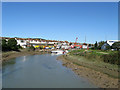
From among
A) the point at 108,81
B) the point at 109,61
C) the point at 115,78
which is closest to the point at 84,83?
the point at 108,81

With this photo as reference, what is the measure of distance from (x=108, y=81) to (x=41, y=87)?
5.79m

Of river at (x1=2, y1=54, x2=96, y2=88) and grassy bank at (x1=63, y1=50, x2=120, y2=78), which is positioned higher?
grassy bank at (x1=63, y1=50, x2=120, y2=78)

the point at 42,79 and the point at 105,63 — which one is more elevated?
the point at 105,63

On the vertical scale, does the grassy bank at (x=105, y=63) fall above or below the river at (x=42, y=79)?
above

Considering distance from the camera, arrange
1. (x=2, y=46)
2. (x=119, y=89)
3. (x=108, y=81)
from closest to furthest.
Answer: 1. (x=119, y=89)
2. (x=108, y=81)
3. (x=2, y=46)

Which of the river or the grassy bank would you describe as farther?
the grassy bank

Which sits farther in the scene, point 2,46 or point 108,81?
point 2,46

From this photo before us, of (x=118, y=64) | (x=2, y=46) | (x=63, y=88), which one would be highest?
(x=2, y=46)

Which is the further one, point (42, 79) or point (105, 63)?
point (105, 63)

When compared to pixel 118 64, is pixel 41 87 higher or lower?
lower

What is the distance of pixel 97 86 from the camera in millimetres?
9641

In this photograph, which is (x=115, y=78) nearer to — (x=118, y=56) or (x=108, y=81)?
(x=108, y=81)

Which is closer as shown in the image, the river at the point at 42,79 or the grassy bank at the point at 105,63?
the river at the point at 42,79

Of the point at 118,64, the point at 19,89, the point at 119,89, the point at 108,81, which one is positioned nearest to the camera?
the point at 119,89
